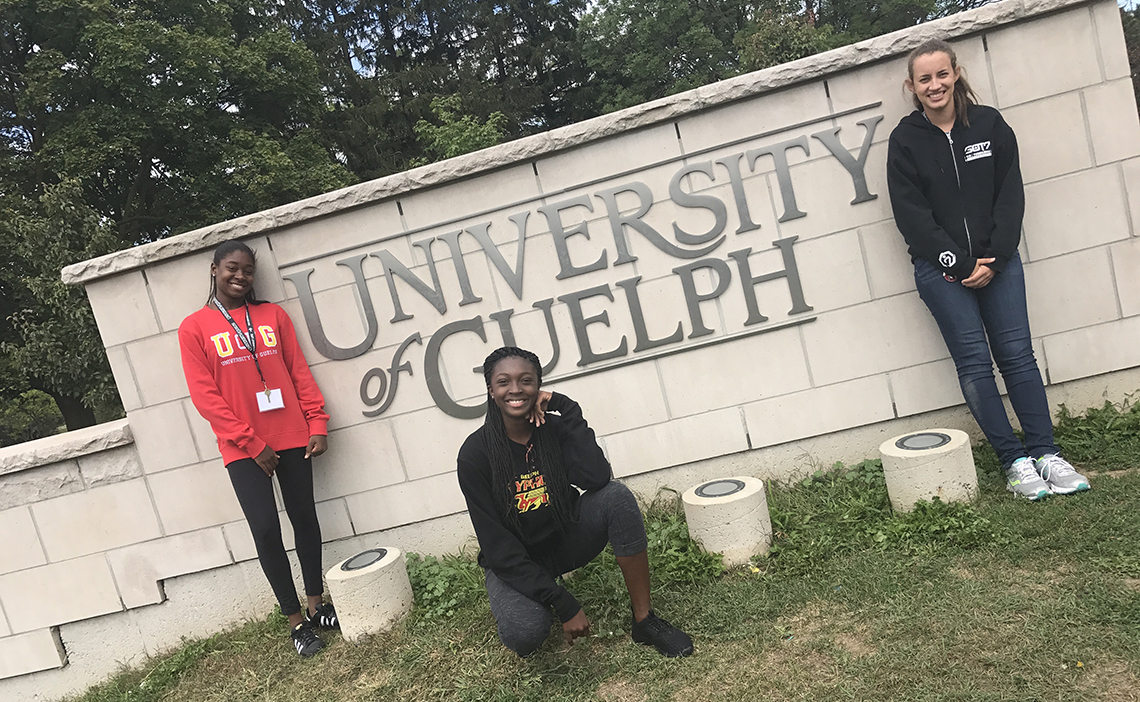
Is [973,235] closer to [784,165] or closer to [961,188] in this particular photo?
[961,188]

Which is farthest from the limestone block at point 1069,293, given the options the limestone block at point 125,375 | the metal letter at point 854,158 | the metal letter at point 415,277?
the limestone block at point 125,375

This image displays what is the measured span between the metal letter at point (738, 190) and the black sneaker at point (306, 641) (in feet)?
8.95

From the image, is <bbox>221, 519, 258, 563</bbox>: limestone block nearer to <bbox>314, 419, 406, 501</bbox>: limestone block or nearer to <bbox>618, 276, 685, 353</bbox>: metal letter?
<bbox>314, 419, 406, 501</bbox>: limestone block

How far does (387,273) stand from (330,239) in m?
0.33

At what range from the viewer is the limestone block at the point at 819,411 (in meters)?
3.53

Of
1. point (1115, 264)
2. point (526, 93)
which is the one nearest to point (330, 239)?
point (1115, 264)

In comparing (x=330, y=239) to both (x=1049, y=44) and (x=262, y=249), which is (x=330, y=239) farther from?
(x=1049, y=44)

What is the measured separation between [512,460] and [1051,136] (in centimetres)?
286

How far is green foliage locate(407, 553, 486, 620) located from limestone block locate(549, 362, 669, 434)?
0.94m

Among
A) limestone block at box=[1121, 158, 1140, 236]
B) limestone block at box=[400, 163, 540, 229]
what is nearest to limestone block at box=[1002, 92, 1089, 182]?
limestone block at box=[1121, 158, 1140, 236]

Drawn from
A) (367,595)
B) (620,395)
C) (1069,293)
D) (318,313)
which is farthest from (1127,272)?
(318,313)

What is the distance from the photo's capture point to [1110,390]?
345 cm

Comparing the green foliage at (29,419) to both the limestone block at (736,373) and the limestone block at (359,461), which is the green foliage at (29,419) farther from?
the limestone block at (736,373)

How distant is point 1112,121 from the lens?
3264 millimetres
